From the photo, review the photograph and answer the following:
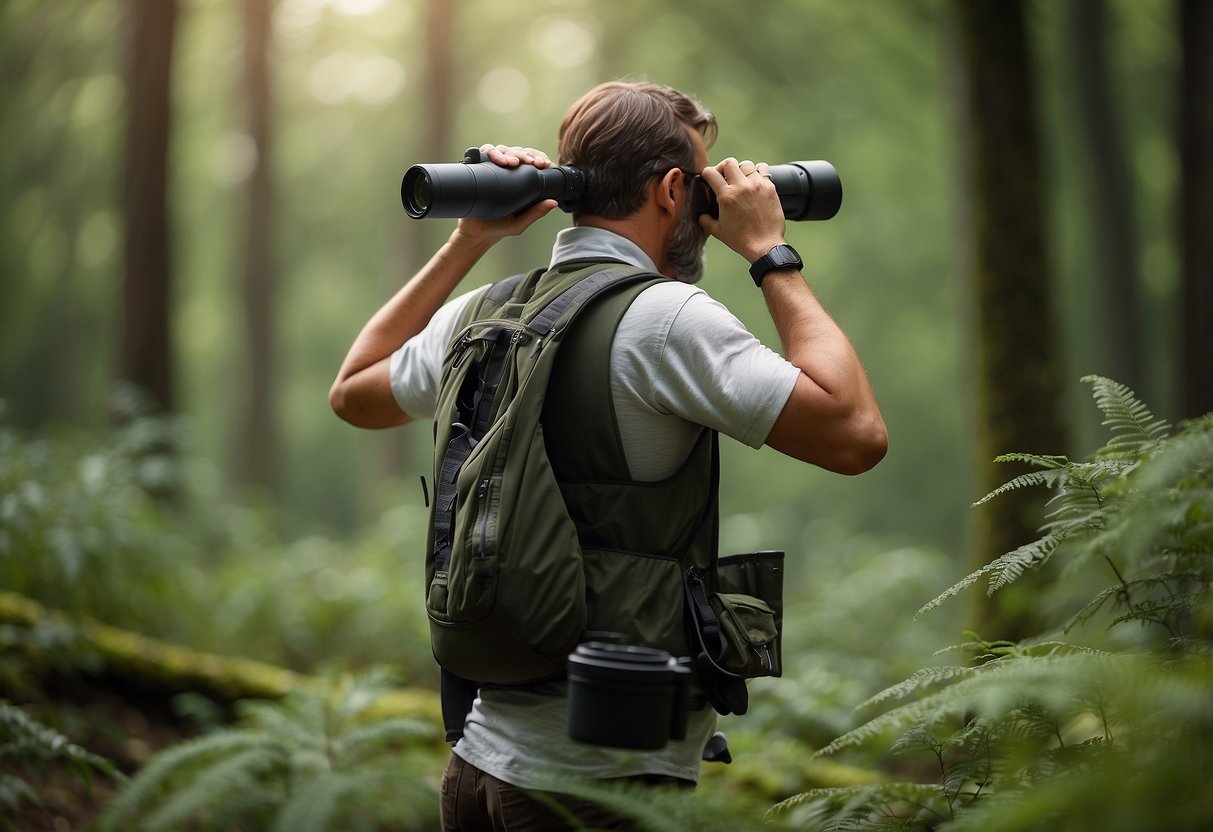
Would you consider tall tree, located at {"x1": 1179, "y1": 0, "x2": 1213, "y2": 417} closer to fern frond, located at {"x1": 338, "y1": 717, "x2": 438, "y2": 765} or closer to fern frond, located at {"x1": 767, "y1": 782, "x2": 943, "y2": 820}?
fern frond, located at {"x1": 767, "y1": 782, "x2": 943, "y2": 820}

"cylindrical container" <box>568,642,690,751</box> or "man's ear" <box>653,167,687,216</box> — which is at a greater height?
"man's ear" <box>653,167,687,216</box>

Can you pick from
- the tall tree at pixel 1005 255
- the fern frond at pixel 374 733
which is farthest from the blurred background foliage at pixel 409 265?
the fern frond at pixel 374 733

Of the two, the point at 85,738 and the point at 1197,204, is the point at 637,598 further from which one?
the point at 1197,204

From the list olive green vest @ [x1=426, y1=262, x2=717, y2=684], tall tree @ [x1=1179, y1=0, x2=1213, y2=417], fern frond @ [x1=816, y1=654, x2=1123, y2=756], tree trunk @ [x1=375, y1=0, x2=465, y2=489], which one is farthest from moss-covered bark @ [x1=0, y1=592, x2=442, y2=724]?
tree trunk @ [x1=375, y1=0, x2=465, y2=489]

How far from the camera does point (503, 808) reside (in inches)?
84.5

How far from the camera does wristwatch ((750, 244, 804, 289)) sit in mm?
2221

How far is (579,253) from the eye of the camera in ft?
7.68

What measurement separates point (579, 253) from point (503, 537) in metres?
0.70

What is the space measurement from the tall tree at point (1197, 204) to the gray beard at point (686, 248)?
4905 mm

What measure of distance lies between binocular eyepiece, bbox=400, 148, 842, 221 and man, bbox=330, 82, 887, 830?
4 cm

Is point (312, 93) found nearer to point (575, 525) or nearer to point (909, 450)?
→ point (909, 450)

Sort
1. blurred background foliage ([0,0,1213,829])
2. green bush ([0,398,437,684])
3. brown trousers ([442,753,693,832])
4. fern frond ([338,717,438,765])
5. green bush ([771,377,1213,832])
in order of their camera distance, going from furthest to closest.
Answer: blurred background foliage ([0,0,1213,829])
green bush ([0,398,437,684])
fern frond ([338,717,438,765])
brown trousers ([442,753,693,832])
green bush ([771,377,1213,832])

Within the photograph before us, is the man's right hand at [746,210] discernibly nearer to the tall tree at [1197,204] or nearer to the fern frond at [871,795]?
the fern frond at [871,795]

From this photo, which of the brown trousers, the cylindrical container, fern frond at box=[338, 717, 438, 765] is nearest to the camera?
the cylindrical container
